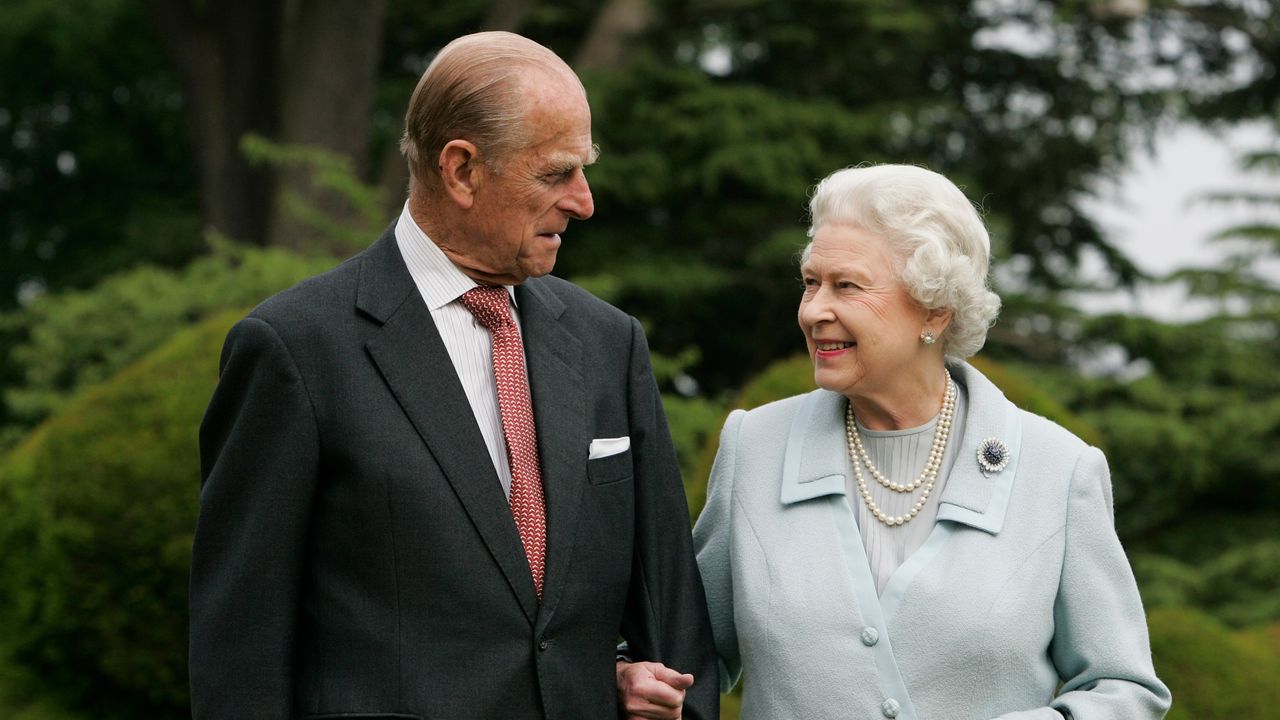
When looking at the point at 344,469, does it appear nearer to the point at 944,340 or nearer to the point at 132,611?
the point at 944,340

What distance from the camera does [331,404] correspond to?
2.62m

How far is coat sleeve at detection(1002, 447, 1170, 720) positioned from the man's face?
1116mm

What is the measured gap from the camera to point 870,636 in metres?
2.86

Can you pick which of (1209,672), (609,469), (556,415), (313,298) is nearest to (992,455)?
(609,469)

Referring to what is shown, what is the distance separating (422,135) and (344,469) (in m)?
0.63

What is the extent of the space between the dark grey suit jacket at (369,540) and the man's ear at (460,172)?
0.18 m

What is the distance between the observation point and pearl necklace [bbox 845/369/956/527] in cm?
300

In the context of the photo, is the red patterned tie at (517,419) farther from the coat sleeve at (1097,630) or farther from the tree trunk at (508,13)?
the tree trunk at (508,13)

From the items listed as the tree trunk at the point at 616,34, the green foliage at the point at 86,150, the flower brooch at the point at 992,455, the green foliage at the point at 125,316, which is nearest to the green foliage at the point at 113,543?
the green foliage at the point at 125,316

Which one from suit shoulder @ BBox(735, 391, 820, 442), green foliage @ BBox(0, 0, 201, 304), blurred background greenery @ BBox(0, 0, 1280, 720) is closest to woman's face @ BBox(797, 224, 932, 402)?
suit shoulder @ BBox(735, 391, 820, 442)

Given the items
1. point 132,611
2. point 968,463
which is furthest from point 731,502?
point 132,611

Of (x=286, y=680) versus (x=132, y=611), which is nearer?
(x=286, y=680)

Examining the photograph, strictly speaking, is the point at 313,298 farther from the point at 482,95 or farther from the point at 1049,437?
the point at 1049,437

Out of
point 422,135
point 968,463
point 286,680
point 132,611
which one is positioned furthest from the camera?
point 132,611
